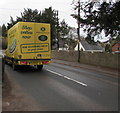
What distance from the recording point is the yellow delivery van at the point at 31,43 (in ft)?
40.1

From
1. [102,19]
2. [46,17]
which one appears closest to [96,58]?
[102,19]

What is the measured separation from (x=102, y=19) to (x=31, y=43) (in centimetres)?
641

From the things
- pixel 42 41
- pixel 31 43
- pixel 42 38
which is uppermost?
pixel 42 38

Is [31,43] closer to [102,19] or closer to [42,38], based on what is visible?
[42,38]

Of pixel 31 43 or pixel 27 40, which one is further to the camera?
pixel 31 43

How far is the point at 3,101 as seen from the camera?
582 centimetres

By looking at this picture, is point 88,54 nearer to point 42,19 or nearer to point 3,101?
point 3,101

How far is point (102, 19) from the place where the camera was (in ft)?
45.4

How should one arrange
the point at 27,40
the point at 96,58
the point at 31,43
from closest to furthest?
the point at 27,40 → the point at 31,43 → the point at 96,58

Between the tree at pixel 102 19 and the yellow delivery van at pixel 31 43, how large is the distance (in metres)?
4.83

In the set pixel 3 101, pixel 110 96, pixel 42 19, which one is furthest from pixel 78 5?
pixel 42 19

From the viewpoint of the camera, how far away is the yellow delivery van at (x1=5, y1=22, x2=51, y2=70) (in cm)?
1223

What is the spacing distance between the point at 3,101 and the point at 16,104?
0.61m

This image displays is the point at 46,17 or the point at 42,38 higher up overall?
the point at 46,17
